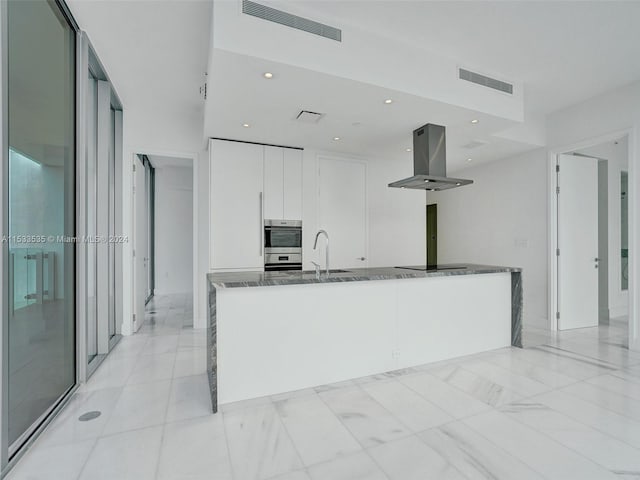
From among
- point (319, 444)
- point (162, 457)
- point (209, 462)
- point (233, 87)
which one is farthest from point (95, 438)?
point (233, 87)

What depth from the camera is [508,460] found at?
1.71m

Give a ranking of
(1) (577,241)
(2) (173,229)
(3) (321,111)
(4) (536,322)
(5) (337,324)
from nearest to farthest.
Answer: (5) (337,324), (3) (321,111), (1) (577,241), (4) (536,322), (2) (173,229)

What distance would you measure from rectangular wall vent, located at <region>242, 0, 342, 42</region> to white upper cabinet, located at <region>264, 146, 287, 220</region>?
6.30 ft

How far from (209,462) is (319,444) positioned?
60cm

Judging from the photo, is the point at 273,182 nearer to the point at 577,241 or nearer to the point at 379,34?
the point at 379,34

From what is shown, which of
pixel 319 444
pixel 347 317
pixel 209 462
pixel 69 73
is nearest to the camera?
pixel 209 462

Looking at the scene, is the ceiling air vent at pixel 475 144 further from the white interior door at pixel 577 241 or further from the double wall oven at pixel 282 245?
the double wall oven at pixel 282 245

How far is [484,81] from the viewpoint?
311 cm

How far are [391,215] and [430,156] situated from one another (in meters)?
1.63

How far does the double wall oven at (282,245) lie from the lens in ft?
13.5

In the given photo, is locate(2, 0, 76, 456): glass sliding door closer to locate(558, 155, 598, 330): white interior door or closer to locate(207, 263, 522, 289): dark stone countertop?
locate(207, 263, 522, 289): dark stone countertop

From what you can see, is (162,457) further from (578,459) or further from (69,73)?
(69,73)

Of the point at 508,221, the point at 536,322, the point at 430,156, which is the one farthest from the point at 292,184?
the point at 536,322

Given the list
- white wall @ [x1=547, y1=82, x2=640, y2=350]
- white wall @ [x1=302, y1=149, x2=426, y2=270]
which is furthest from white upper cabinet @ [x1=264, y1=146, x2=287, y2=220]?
white wall @ [x1=547, y1=82, x2=640, y2=350]
